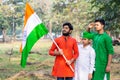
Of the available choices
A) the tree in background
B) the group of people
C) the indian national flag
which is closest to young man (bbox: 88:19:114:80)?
the group of people

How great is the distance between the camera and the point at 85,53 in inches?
252

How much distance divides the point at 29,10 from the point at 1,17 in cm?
5264

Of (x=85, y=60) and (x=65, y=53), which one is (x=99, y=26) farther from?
(x=65, y=53)

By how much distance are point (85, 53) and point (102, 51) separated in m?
0.32

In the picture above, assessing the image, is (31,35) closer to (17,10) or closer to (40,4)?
(17,10)

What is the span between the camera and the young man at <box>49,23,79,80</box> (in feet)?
20.6

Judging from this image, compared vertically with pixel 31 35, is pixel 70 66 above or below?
below

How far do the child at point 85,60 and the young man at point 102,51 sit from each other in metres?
0.11

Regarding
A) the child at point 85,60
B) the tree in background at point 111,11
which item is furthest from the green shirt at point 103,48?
the tree in background at point 111,11

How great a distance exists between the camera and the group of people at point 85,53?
630 centimetres

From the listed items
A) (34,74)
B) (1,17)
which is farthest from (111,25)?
(1,17)

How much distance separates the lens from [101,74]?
20.9 ft

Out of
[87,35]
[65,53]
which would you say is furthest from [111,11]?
[65,53]

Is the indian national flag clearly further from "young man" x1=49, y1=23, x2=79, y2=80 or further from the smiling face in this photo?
the smiling face
